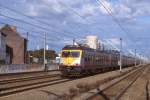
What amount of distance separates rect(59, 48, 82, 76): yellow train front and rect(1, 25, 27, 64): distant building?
201 feet

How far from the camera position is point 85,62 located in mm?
41906

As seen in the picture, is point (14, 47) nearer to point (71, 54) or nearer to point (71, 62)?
point (71, 54)

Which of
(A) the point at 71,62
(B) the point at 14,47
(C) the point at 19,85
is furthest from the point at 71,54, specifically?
(B) the point at 14,47

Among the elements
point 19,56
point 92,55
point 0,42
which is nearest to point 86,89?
point 92,55

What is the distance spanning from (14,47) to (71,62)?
68595 mm

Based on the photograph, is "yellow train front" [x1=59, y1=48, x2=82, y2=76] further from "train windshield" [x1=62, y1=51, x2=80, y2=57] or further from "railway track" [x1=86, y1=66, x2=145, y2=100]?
"railway track" [x1=86, y1=66, x2=145, y2=100]

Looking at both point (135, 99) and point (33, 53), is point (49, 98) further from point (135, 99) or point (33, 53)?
point (33, 53)

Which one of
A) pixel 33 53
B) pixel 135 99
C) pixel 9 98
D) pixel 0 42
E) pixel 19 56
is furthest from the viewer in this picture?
pixel 33 53

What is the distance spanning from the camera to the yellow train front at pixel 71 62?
1576 inches

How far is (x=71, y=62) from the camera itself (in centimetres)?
4034

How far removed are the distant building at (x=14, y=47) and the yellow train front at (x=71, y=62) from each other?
201 ft

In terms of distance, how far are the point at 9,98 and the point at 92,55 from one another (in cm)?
2754

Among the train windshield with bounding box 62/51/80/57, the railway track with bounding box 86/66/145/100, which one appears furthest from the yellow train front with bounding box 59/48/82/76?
the railway track with bounding box 86/66/145/100

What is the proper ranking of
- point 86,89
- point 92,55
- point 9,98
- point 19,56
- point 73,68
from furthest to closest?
point 19,56
point 92,55
point 73,68
point 86,89
point 9,98
